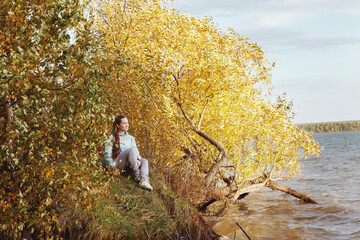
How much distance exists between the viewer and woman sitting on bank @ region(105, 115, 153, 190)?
8859mm

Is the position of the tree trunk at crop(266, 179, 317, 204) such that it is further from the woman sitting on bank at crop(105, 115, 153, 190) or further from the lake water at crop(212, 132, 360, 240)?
the woman sitting on bank at crop(105, 115, 153, 190)

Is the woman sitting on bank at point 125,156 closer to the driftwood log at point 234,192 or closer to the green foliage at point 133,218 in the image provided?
the green foliage at point 133,218

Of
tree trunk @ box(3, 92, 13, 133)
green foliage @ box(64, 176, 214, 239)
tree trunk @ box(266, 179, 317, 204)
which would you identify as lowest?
tree trunk @ box(266, 179, 317, 204)

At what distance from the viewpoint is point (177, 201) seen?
30.8 feet

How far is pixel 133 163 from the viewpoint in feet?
29.3

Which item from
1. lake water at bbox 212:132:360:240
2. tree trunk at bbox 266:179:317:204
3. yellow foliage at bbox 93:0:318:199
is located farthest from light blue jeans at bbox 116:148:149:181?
tree trunk at bbox 266:179:317:204

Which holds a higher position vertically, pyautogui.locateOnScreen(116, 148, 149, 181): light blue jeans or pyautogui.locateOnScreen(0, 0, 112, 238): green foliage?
pyautogui.locateOnScreen(0, 0, 112, 238): green foliage

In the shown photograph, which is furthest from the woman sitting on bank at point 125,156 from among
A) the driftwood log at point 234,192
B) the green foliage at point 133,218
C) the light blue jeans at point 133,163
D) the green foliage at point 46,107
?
→ the driftwood log at point 234,192

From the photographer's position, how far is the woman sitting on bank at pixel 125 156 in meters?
8.86

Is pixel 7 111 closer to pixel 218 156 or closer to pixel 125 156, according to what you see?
pixel 125 156

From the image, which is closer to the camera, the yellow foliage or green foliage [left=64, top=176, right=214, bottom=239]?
green foliage [left=64, top=176, right=214, bottom=239]

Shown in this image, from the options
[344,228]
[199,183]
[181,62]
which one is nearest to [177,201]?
[199,183]

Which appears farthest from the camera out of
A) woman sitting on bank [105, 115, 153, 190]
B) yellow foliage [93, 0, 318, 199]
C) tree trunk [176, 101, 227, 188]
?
tree trunk [176, 101, 227, 188]

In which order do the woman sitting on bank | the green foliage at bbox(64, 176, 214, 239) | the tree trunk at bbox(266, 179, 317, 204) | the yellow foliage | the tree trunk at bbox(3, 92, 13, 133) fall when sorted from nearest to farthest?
the tree trunk at bbox(3, 92, 13, 133) → the green foliage at bbox(64, 176, 214, 239) → the woman sitting on bank → the yellow foliage → the tree trunk at bbox(266, 179, 317, 204)
